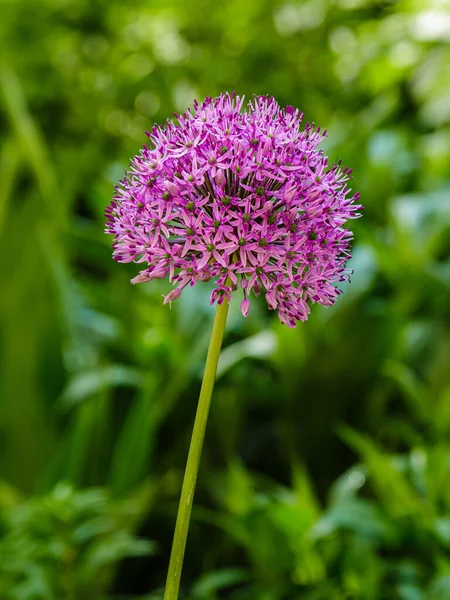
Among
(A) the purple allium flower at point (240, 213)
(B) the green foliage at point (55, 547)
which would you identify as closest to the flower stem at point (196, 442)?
(A) the purple allium flower at point (240, 213)

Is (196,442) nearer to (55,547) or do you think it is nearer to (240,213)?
(240,213)

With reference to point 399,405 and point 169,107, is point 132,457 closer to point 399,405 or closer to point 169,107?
point 399,405

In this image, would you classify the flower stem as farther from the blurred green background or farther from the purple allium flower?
the blurred green background

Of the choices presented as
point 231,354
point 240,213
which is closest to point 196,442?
point 240,213

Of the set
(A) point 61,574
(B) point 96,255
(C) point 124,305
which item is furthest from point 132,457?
(B) point 96,255

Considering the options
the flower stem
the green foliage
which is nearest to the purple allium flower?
the flower stem

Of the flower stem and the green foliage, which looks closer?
the flower stem

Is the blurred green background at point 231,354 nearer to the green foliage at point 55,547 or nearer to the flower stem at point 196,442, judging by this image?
the green foliage at point 55,547
